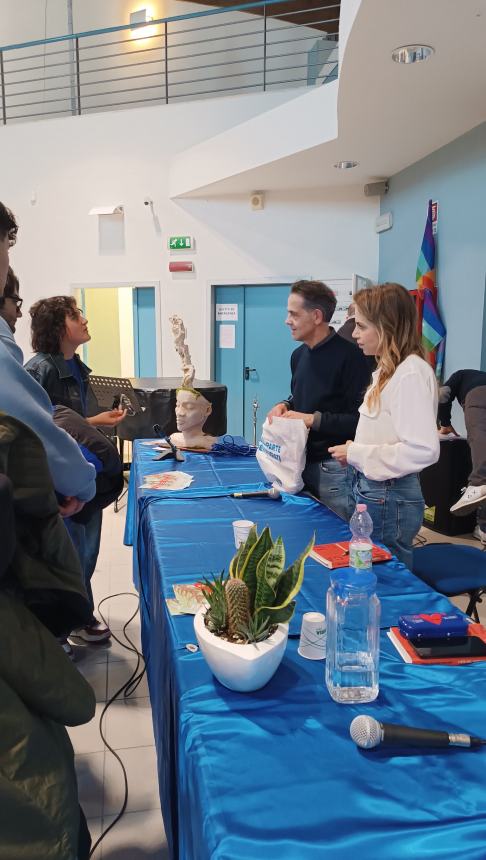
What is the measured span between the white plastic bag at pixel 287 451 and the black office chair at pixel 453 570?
541 millimetres

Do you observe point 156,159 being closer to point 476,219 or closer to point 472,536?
point 476,219

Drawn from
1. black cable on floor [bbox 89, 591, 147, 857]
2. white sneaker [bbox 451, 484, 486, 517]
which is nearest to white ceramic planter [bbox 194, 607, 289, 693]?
black cable on floor [bbox 89, 591, 147, 857]

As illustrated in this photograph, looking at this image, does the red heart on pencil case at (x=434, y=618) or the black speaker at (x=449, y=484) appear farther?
the black speaker at (x=449, y=484)

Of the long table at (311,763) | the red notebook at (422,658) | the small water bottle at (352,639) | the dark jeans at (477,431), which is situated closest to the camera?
the long table at (311,763)

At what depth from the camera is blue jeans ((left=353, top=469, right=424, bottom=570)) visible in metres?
1.83

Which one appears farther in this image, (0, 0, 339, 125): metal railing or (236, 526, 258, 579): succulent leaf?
(0, 0, 339, 125): metal railing

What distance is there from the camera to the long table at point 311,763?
71 centimetres

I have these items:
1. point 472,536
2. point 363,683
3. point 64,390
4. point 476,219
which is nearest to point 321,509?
point 363,683

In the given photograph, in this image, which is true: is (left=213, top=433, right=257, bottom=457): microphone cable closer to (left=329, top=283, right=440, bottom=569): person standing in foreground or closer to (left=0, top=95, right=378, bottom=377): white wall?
(left=329, top=283, right=440, bottom=569): person standing in foreground

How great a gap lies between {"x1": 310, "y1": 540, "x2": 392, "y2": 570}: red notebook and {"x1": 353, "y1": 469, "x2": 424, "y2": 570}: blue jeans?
223 mm

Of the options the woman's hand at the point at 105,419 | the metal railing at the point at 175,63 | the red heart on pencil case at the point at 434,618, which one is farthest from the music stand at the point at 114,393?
the metal railing at the point at 175,63

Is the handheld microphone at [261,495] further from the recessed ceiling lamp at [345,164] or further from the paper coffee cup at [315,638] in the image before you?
the recessed ceiling lamp at [345,164]

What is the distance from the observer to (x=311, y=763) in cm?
84

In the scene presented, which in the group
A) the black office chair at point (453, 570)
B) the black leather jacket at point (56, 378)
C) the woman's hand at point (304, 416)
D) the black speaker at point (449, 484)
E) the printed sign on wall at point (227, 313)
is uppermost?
the printed sign on wall at point (227, 313)
